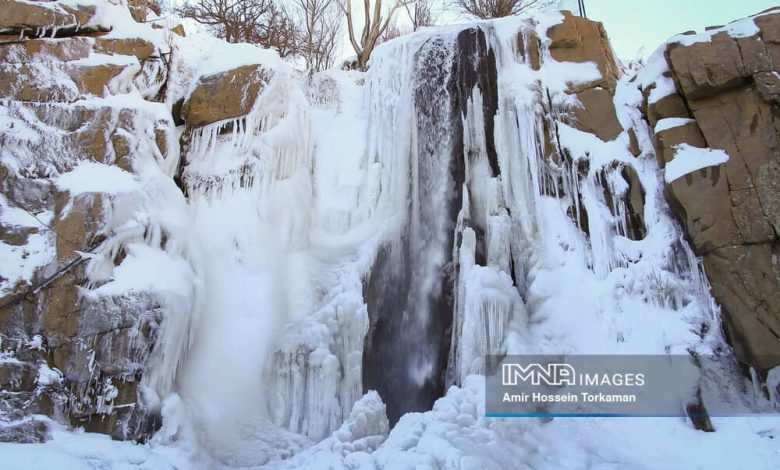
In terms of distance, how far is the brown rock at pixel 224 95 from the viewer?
307 inches

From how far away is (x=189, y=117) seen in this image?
7.80 m

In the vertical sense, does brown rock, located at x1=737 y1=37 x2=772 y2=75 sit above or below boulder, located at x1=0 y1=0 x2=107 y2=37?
below

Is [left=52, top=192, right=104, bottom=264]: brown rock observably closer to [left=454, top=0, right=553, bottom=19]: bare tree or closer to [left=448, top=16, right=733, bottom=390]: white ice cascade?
[left=448, top=16, right=733, bottom=390]: white ice cascade

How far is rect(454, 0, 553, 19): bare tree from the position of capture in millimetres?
14156

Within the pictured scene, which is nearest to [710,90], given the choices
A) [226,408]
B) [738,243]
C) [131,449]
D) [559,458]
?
[738,243]

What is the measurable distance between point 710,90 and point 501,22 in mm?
3436

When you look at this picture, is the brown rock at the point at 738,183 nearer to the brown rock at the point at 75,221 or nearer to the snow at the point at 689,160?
the snow at the point at 689,160

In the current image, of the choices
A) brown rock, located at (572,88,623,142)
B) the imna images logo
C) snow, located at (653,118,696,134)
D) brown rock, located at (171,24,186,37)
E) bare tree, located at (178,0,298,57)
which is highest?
bare tree, located at (178,0,298,57)

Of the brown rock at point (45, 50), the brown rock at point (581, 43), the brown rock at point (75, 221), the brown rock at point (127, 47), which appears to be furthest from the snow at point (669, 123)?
the brown rock at point (45, 50)

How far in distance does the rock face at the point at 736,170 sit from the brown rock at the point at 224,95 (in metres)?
5.24

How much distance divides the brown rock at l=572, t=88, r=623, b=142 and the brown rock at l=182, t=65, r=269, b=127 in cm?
433

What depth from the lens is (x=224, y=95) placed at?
7895 mm

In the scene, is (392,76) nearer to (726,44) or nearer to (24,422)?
(726,44)

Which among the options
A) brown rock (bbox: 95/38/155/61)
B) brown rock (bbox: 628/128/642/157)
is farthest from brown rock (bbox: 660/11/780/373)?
brown rock (bbox: 95/38/155/61)
